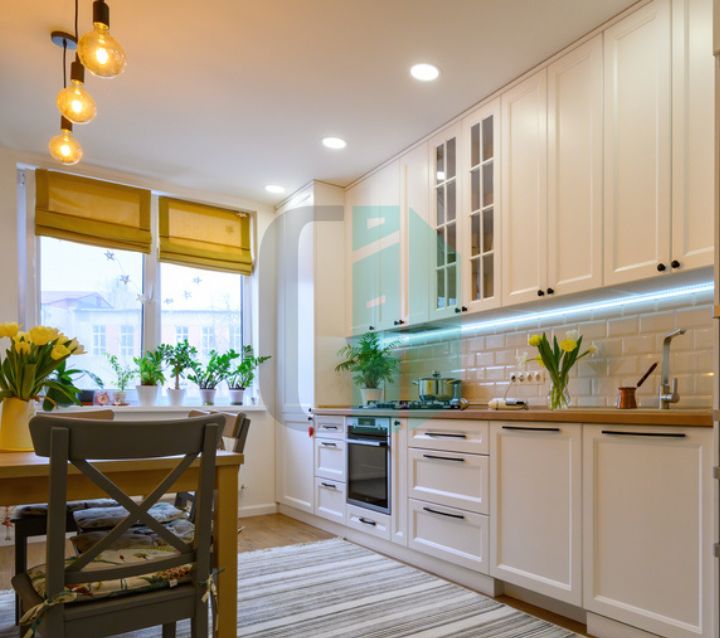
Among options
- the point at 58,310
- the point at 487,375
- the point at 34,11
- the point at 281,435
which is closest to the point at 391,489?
the point at 487,375

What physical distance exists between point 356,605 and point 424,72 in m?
2.62

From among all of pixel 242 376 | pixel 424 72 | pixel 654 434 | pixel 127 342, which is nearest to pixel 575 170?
pixel 424 72

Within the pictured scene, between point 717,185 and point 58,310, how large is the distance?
4065 mm

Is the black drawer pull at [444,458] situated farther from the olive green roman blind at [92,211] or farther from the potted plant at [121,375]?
the olive green roman blind at [92,211]

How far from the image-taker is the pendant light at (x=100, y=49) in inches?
69.3

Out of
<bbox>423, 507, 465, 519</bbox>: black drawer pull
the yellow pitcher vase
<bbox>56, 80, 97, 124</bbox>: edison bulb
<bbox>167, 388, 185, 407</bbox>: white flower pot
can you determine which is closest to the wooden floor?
<bbox>423, 507, 465, 519</bbox>: black drawer pull

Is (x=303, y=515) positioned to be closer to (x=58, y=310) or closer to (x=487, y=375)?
(x=487, y=375)

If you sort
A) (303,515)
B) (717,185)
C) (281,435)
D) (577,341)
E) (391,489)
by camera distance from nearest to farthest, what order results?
(717,185)
(577,341)
(391,489)
(303,515)
(281,435)

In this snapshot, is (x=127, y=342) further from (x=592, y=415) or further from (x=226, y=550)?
(x=592, y=415)

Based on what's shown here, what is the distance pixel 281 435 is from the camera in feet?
15.7

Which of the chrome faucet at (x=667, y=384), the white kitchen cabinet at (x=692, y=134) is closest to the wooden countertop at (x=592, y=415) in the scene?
the chrome faucet at (x=667, y=384)

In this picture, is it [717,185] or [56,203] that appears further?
[56,203]

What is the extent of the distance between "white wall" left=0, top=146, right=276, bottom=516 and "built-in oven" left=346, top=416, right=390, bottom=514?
122 centimetres

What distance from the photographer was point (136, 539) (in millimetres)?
1801
